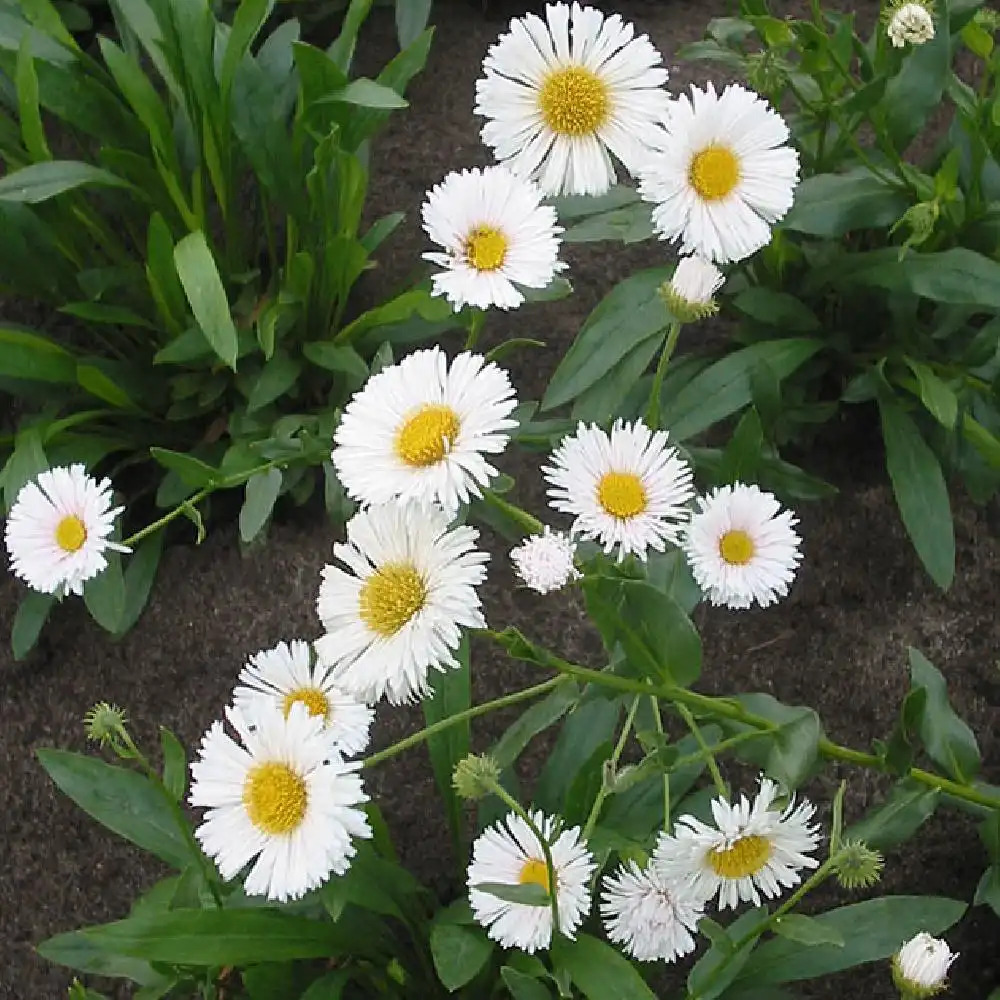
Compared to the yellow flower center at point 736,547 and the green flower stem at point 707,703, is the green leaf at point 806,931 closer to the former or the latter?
the green flower stem at point 707,703

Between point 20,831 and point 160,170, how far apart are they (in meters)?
0.78

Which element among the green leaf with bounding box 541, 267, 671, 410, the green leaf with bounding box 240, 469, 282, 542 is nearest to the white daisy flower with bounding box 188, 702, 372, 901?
the green leaf with bounding box 240, 469, 282, 542

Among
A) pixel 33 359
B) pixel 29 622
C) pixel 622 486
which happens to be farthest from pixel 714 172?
pixel 29 622

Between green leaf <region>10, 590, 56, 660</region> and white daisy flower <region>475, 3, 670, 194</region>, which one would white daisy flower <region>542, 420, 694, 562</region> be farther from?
green leaf <region>10, 590, 56, 660</region>

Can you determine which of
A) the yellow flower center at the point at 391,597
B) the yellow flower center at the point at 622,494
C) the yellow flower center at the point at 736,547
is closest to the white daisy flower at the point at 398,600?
the yellow flower center at the point at 391,597

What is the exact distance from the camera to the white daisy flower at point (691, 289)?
110 centimetres

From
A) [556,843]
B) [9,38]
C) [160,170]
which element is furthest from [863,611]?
[9,38]

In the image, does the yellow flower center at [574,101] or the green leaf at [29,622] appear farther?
the green leaf at [29,622]

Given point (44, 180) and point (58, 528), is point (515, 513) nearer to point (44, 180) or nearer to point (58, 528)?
point (58, 528)

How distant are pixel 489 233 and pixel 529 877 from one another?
502mm

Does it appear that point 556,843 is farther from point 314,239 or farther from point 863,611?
point 314,239

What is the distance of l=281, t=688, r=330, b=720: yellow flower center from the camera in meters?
1.08

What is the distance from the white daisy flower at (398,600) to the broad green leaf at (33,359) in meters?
0.71

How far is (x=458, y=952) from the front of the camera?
4.06 ft
